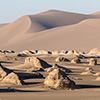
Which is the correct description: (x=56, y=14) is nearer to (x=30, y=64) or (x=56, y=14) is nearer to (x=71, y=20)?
(x=71, y=20)

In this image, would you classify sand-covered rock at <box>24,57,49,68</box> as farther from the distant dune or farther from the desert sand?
the distant dune

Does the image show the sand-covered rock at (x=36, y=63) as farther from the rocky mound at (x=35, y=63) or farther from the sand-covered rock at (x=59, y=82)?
the sand-covered rock at (x=59, y=82)

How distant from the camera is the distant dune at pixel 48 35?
86938 mm

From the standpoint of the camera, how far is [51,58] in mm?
34312

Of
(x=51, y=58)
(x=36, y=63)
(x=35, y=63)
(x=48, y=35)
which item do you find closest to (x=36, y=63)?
(x=36, y=63)

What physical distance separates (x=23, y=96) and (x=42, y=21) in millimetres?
131286

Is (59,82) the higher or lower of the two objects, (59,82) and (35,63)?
the higher

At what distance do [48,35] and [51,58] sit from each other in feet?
223

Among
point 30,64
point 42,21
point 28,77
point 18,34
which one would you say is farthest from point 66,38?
point 28,77

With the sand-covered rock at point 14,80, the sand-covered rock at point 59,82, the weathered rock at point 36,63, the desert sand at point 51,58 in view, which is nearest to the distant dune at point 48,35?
the desert sand at point 51,58

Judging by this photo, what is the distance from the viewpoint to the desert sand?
983 cm

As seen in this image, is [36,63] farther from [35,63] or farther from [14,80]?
[14,80]

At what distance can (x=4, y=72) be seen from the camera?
43.4ft

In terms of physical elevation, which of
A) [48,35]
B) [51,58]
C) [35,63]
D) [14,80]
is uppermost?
[14,80]
